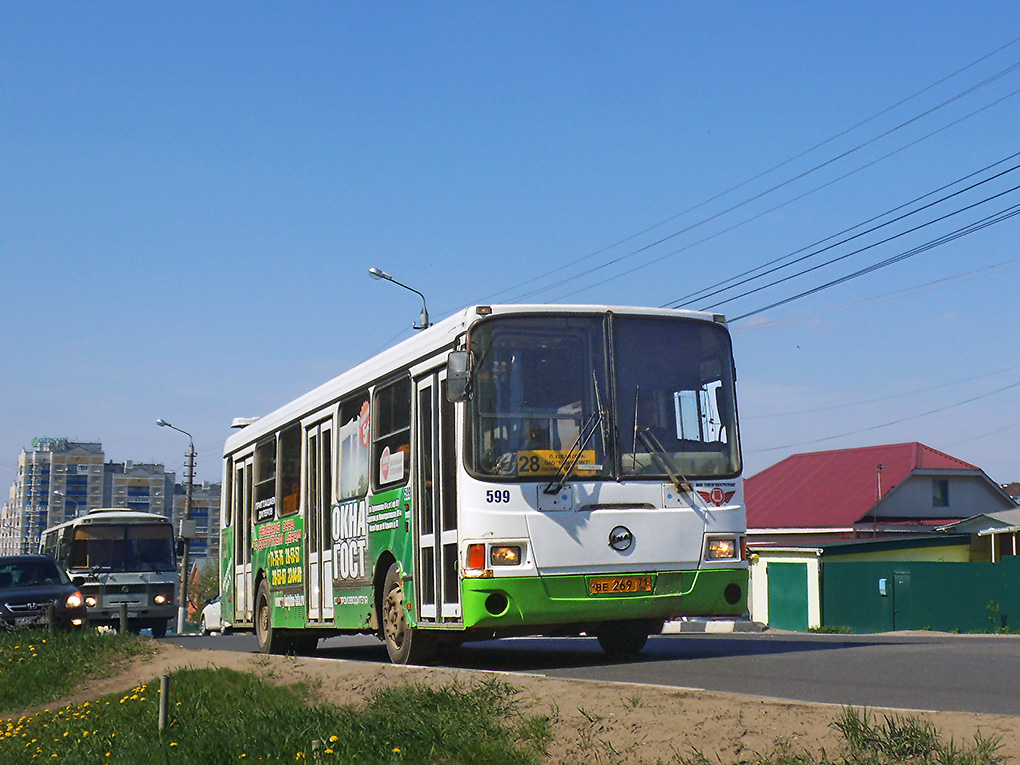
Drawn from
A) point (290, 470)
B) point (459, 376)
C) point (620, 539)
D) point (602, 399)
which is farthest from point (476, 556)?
point (290, 470)

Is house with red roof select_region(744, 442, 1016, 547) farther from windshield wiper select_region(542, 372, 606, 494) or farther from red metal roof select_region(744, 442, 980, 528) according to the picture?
windshield wiper select_region(542, 372, 606, 494)

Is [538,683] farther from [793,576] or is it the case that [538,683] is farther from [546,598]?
[793,576]

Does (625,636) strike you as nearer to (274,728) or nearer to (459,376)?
(459,376)

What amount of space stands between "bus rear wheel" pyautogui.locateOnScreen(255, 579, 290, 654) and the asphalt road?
2.13 metres

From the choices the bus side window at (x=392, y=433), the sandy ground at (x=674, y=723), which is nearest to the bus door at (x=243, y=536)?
the bus side window at (x=392, y=433)

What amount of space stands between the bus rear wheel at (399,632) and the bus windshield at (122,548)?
793 inches

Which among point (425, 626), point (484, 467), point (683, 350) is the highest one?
point (683, 350)

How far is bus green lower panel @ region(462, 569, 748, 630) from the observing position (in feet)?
38.1

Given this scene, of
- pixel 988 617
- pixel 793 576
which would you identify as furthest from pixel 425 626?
pixel 793 576

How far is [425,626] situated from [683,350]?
3350 millimetres

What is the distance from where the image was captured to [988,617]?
3691cm

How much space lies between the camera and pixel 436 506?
12391mm

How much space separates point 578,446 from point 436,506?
4.63ft

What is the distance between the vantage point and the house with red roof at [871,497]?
→ 5425 centimetres
